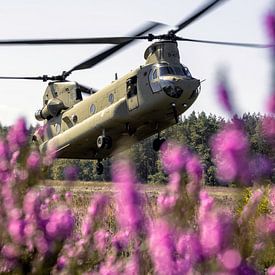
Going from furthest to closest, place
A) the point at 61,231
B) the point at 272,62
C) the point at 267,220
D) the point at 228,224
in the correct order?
the point at 61,231 → the point at 267,220 → the point at 228,224 → the point at 272,62

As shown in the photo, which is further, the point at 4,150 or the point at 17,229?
the point at 4,150

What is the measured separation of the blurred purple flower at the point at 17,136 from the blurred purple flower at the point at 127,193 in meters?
1.27

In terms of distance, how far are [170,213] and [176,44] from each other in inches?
672

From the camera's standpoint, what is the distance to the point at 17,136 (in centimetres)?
274

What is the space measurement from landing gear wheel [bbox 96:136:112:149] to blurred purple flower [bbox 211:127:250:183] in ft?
59.2

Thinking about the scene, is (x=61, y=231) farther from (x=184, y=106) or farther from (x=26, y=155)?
(x=184, y=106)

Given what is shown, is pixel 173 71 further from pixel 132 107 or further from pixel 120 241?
pixel 120 241

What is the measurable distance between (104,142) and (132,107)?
1.92 meters

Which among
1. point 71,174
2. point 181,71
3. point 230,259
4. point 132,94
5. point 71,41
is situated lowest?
→ point 230,259

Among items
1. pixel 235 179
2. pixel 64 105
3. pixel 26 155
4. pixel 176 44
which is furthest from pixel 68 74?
pixel 235 179

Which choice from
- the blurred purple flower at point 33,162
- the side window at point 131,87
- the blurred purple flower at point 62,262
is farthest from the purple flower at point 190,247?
the side window at point 131,87

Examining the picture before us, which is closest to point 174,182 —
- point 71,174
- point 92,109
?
point 71,174

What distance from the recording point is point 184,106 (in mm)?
17406

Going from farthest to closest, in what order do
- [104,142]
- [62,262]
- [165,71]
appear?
[104,142], [165,71], [62,262]
